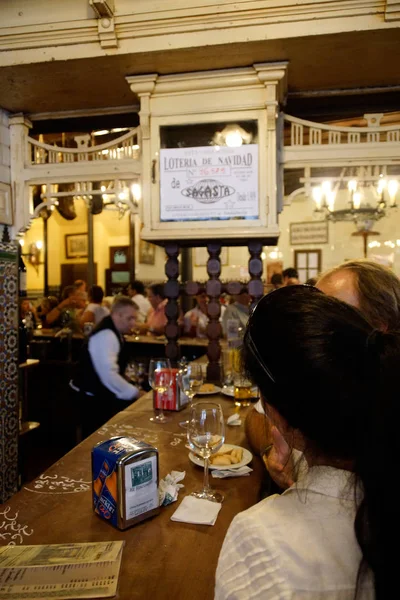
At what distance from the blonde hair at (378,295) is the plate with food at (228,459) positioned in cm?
65

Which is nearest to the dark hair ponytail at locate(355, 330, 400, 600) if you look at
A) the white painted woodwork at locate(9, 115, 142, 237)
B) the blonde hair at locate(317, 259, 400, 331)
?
the blonde hair at locate(317, 259, 400, 331)

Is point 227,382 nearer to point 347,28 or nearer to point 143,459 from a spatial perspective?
point 143,459

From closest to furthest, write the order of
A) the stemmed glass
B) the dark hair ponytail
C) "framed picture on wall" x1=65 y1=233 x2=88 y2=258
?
1. the dark hair ponytail
2. the stemmed glass
3. "framed picture on wall" x1=65 y1=233 x2=88 y2=258

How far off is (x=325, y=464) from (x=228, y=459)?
2.42 ft

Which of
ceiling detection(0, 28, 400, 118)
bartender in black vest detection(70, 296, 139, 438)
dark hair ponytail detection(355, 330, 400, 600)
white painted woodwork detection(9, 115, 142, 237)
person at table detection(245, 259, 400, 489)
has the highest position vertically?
ceiling detection(0, 28, 400, 118)

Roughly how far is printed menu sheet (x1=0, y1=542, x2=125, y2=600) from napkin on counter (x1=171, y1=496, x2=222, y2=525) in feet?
0.64

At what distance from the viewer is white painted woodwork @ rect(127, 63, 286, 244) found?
2.54 metres

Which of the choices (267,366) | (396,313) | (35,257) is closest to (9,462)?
(396,313)

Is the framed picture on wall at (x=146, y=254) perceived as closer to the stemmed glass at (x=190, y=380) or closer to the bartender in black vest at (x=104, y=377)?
the bartender in black vest at (x=104, y=377)

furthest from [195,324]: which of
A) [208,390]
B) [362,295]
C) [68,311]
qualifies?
[362,295]

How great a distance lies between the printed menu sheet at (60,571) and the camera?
0.89 meters

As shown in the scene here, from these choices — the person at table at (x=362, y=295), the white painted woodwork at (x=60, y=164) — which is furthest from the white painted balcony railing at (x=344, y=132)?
the person at table at (x=362, y=295)

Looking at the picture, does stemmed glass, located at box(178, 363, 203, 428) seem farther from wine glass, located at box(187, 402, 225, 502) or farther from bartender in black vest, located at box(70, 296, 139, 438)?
bartender in black vest, located at box(70, 296, 139, 438)

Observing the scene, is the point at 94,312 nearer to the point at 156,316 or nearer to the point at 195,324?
the point at 156,316
